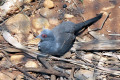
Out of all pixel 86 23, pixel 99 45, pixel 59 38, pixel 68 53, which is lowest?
pixel 68 53

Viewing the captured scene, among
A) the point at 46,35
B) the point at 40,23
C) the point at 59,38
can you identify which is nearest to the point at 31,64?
the point at 46,35

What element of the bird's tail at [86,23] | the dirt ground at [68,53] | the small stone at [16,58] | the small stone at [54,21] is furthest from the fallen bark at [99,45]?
the small stone at [16,58]

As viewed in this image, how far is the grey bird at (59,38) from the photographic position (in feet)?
12.5

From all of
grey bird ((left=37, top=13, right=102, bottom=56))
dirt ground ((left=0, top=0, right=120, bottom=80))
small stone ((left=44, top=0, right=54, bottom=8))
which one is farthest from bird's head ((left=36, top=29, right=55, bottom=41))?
small stone ((left=44, top=0, right=54, bottom=8))

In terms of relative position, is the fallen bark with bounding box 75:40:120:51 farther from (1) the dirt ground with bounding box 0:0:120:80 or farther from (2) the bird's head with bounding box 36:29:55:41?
(2) the bird's head with bounding box 36:29:55:41

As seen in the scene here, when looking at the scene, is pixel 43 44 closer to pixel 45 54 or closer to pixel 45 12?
pixel 45 54

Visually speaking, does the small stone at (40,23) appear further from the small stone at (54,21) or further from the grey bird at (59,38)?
the grey bird at (59,38)

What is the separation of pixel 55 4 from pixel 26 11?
67cm

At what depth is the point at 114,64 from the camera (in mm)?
3621

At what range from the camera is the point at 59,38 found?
3932 mm

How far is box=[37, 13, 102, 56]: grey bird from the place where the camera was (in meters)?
3.82

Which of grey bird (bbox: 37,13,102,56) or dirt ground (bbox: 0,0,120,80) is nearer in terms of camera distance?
dirt ground (bbox: 0,0,120,80)

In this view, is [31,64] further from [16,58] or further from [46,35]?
[46,35]

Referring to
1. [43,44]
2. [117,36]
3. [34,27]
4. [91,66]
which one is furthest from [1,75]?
[117,36]
